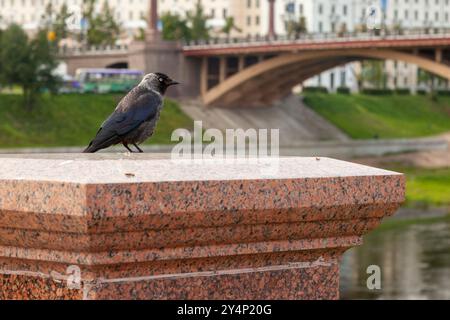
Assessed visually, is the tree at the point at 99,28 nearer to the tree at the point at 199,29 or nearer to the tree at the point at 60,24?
the tree at the point at 60,24

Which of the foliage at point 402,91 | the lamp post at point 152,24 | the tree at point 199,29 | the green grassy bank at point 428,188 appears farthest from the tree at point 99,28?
the green grassy bank at point 428,188

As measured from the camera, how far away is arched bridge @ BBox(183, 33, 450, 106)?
7462 centimetres

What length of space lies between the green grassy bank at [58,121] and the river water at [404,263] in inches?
1195

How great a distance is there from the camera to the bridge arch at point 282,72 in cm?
7644

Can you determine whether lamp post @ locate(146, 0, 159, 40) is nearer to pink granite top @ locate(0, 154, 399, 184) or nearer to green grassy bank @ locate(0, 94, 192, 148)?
green grassy bank @ locate(0, 94, 192, 148)

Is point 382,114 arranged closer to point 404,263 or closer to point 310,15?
point 310,15

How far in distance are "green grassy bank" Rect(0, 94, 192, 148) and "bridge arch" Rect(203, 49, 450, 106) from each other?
399 centimetres

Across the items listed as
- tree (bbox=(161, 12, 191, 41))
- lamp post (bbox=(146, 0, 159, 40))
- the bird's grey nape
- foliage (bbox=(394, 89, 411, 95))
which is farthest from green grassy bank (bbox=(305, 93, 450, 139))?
the bird's grey nape

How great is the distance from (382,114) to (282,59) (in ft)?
86.4

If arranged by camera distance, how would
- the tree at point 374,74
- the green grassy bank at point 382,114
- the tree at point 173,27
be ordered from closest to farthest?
1. the green grassy bank at point 382,114
2. the tree at point 173,27
3. the tree at point 374,74

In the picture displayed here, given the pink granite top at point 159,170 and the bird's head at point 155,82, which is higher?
the bird's head at point 155,82

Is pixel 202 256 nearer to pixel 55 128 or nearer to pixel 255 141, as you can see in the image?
pixel 255 141

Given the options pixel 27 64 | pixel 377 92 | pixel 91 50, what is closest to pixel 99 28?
pixel 91 50

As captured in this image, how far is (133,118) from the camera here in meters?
7.43
